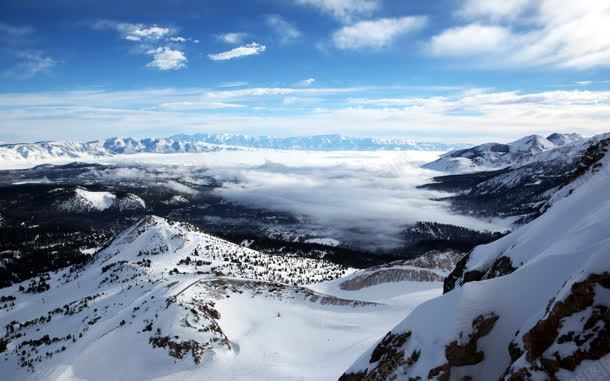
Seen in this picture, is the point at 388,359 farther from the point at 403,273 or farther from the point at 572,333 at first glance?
the point at 403,273

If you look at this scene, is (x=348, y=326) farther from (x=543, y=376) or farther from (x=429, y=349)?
(x=543, y=376)

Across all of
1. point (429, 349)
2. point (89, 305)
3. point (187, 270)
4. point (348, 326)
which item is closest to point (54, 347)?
point (89, 305)

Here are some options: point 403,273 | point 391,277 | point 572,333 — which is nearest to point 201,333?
point 572,333

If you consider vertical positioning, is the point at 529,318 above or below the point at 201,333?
above

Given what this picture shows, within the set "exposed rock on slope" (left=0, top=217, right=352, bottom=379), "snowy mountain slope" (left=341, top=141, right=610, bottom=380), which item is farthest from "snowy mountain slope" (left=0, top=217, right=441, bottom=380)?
"snowy mountain slope" (left=341, top=141, right=610, bottom=380)

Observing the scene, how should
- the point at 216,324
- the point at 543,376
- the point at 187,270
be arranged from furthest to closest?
the point at 187,270 → the point at 216,324 → the point at 543,376
